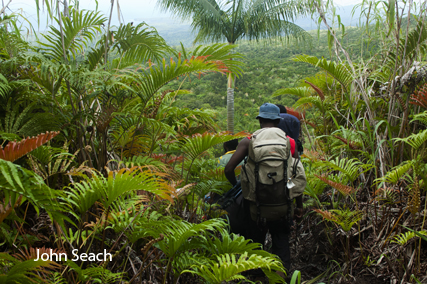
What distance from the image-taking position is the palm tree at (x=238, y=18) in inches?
466

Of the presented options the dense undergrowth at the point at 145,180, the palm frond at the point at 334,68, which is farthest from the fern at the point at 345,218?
the palm frond at the point at 334,68

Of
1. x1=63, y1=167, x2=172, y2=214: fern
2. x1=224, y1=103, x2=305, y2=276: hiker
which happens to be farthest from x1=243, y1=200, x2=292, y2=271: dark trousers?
x1=63, y1=167, x2=172, y2=214: fern

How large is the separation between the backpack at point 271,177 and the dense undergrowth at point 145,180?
0.21 m

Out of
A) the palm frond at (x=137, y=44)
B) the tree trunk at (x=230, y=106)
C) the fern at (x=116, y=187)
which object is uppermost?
the palm frond at (x=137, y=44)

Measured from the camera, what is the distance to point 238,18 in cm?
1253

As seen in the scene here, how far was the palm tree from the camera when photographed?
1184cm

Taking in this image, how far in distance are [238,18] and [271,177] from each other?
38.8 feet

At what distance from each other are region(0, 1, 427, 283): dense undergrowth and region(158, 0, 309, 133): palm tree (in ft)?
31.2

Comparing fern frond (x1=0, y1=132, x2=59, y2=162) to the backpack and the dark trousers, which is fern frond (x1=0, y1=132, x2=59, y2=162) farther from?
the dark trousers

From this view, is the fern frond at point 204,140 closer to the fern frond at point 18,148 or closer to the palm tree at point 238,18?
the fern frond at point 18,148

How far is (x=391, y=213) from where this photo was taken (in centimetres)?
246

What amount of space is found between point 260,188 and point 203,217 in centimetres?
59

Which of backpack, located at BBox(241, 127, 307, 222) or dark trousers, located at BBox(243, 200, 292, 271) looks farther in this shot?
dark trousers, located at BBox(243, 200, 292, 271)

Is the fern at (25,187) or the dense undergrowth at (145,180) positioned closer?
the fern at (25,187)
